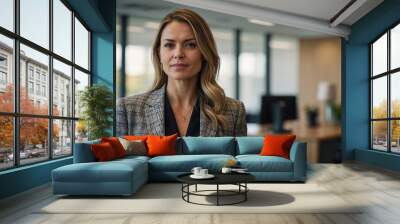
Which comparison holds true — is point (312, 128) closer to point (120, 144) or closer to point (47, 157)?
point (120, 144)

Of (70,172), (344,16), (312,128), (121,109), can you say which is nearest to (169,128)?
(121,109)

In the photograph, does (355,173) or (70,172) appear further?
(355,173)

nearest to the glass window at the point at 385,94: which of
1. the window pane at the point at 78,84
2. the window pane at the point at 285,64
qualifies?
the window pane at the point at 285,64

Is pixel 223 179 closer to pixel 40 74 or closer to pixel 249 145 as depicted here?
pixel 249 145

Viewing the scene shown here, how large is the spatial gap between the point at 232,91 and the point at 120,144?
612cm

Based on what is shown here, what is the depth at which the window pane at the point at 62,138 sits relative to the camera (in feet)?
20.9

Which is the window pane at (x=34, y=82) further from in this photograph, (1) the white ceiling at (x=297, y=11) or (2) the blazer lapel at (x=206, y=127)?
(1) the white ceiling at (x=297, y=11)

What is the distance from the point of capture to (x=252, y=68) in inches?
464

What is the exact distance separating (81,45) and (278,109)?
13.8 ft

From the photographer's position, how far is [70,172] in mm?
4562

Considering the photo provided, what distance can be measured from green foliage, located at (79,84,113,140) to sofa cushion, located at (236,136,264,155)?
8.77 feet

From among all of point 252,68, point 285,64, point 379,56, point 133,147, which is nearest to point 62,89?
point 133,147

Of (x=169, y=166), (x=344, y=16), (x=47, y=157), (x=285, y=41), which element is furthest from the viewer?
(x=285, y=41)

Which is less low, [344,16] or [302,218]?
[344,16]
